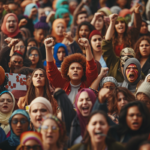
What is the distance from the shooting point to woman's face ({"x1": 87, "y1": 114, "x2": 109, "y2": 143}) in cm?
564

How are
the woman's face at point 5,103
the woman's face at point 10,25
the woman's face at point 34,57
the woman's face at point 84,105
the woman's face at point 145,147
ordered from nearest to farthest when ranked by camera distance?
the woman's face at point 145,147 < the woman's face at point 84,105 < the woman's face at point 5,103 < the woman's face at point 34,57 < the woman's face at point 10,25

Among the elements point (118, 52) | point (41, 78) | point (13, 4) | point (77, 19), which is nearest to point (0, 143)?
point (41, 78)

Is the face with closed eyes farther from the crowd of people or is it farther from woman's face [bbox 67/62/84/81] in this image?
woman's face [bbox 67/62/84/81]

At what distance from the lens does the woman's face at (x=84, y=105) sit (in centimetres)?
643

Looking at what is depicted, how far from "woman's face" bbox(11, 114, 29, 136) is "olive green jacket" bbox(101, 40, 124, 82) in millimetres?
2550

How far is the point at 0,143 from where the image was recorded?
6387 mm

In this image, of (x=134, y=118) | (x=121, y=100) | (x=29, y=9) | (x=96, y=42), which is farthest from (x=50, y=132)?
(x=29, y=9)

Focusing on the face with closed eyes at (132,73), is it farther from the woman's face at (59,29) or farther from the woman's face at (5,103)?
the woman's face at (59,29)

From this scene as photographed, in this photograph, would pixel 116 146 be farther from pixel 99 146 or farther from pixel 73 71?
pixel 73 71

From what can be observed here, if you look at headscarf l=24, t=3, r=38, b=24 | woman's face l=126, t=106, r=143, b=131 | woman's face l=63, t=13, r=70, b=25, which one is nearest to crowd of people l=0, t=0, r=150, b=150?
woman's face l=126, t=106, r=143, b=131

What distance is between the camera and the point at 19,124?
6.51 meters

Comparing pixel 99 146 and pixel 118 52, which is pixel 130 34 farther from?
pixel 99 146

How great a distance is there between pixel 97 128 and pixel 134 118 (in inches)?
23.6

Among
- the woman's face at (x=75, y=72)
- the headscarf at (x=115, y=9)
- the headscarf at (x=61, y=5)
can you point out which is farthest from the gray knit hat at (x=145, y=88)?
the headscarf at (x=61, y=5)
